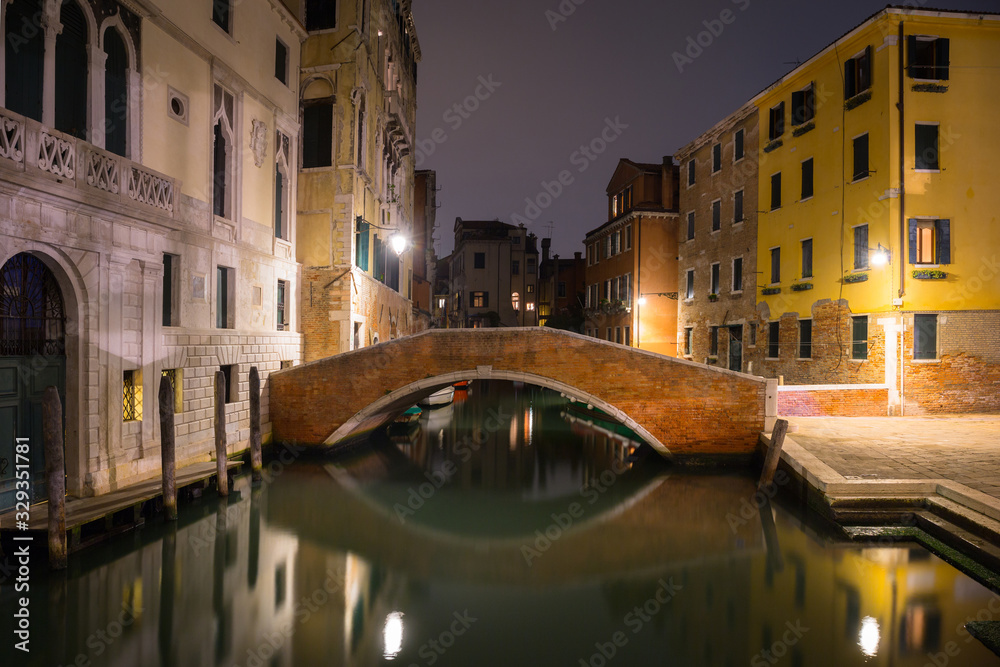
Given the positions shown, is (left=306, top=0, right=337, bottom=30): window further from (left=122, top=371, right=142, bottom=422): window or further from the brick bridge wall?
(left=122, top=371, right=142, bottom=422): window

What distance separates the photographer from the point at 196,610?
17.7 feet

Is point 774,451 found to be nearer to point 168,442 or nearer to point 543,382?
point 543,382

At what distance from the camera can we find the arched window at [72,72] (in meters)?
6.68

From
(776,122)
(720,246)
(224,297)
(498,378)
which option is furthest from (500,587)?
(720,246)

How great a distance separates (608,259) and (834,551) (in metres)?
17.2

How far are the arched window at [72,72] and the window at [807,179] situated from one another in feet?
42.8

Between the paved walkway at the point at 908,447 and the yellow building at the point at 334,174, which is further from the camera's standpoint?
the yellow building at the point at 334,174

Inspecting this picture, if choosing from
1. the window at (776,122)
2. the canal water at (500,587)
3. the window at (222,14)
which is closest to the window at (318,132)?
the window at (222,14)

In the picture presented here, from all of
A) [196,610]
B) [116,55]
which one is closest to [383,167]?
[116,55]

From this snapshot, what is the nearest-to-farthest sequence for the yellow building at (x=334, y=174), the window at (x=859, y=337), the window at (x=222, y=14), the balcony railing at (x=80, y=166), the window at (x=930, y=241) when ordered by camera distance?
1. the balcony railing at (x=80, y=166)
2. the window at (x=222, y=14)
3. the window at (x=930, y=241)
4. the window at (x=859, y=337)
5. the yellow building at (x=334, y=174)

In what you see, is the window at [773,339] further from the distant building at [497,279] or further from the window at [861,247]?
the distant building at [497,279]

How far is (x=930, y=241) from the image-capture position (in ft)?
35.0

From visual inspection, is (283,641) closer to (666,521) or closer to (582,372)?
(666,521)

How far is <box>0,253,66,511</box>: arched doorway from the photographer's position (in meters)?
6.05
